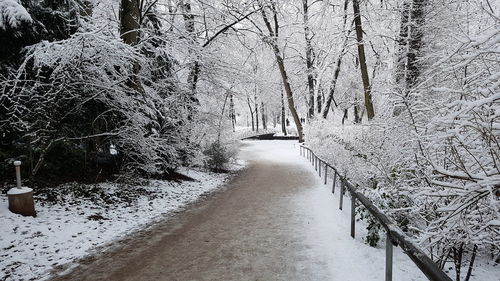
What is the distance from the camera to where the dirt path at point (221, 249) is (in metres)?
4.79

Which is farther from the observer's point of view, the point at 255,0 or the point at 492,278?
the point at 255,0

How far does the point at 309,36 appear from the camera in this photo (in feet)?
77.3

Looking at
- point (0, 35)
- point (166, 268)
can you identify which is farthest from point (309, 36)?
point (166, 268)

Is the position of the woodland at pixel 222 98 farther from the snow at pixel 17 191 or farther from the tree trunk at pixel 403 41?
the snow at pixel 17 191

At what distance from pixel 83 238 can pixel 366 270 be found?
5.05 meters

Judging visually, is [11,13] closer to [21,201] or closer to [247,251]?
[21,201]

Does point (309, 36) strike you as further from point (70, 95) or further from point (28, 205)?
point (28, 205)

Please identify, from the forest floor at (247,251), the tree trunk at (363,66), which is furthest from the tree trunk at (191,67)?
the tree trunk at (363,66)

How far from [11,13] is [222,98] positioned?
29.3ft

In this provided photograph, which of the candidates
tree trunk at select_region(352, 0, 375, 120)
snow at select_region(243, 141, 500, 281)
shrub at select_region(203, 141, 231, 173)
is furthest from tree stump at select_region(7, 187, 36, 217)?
tree trunk at select_region(352, 0, 375, 120)

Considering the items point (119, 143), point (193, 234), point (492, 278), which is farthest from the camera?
point (119, 143)

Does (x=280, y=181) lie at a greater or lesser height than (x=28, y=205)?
lesser

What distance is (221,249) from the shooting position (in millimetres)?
5789

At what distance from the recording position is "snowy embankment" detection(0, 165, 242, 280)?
510cm
